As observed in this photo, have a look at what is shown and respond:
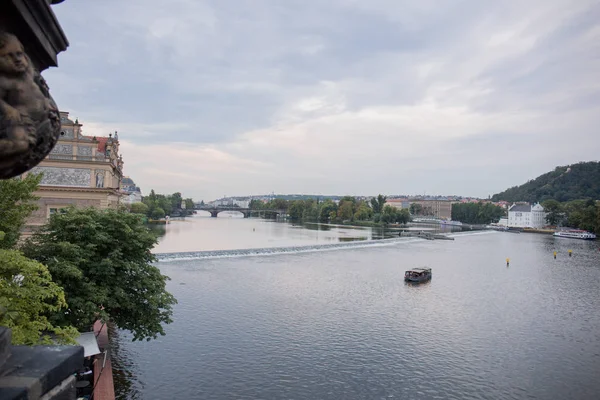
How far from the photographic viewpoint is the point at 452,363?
18.8m

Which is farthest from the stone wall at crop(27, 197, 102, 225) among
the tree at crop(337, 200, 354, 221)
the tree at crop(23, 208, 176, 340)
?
the tree at crop(337, 200, 354, 221)

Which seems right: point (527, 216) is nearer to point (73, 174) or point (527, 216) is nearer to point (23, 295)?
point (73, 174)

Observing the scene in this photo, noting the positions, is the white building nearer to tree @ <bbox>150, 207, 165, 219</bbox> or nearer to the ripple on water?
tree @ <bbox>150, 207, 165, 219</bbox>

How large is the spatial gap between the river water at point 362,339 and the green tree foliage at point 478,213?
404ft

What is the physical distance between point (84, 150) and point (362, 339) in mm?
21998

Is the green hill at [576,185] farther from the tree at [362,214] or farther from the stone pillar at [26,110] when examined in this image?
the stone pillar at [26,110]

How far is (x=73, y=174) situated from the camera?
2959 centimetres

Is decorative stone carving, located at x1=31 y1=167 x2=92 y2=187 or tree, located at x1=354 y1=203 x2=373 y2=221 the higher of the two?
decorative stone carving, located at x1=31 y1=167 x2=92 y2=187

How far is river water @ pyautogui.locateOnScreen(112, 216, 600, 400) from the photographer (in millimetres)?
16469

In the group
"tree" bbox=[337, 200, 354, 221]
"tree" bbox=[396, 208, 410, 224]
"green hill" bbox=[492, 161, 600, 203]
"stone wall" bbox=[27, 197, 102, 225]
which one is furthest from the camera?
"green hill" bbox=[492, 161, 600, 203]

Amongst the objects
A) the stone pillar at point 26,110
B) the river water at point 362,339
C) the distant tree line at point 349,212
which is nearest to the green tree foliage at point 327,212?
the distant tree line at point 349,212

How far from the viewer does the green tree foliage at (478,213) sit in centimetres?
15788

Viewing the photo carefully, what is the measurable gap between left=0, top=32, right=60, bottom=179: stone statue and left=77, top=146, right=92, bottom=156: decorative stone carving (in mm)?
30181

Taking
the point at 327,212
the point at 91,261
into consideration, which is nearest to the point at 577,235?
the point at 327,212
